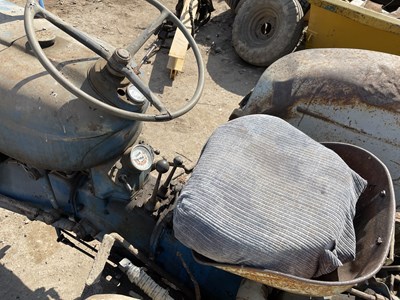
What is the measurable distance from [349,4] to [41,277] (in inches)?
130

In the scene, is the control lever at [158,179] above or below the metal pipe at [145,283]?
above

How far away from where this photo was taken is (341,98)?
2.06 m

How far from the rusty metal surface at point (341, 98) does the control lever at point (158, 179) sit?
0.53 meters

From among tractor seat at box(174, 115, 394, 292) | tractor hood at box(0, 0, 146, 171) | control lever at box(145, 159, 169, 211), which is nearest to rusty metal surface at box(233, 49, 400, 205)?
tractor seat at box(174, 115, 394, 292)

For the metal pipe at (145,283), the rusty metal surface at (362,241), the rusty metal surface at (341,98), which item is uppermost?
the rusty metal surface at (341,98)

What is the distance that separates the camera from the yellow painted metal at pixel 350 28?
3.75 metres

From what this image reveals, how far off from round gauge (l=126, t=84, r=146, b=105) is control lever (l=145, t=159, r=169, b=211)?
294mm

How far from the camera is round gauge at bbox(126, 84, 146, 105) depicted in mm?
1942

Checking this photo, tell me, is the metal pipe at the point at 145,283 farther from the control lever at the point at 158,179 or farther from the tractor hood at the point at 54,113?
the tractor hood at the point at 54,113

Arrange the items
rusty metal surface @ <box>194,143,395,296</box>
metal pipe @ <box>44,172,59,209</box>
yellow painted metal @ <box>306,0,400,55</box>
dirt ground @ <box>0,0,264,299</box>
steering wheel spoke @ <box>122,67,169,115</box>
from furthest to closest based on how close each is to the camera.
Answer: yellow painted metal @ <box>306,0,400,55</box>, dirt ground @ <box>0,0,264,299</box>, metal pipe @ <box>44,172,59,209</box>, steering wheel spoke @ <box>122,67,169,115</box>, rusty metal surface @ <box>194,143,395,296</box>

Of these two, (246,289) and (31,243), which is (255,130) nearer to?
(246,289)

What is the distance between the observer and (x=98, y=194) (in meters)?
2.19

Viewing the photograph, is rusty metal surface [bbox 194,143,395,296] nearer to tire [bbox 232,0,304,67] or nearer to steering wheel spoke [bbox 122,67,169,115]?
steering wheel spoke [bbox 122,67,169,115]

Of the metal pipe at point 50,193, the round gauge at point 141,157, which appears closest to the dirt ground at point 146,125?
the metal pipe at point 50,193
